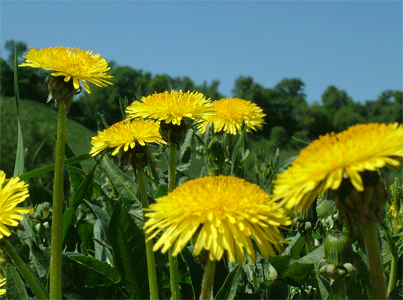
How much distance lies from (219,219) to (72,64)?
2.17 ft

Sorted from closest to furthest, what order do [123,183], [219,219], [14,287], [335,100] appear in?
[219,219] < [14,287] < [123,183] < [335,100]

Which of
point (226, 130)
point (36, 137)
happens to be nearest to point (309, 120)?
point (36, 137)

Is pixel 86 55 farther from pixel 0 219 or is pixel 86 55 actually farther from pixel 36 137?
pixel 36 137

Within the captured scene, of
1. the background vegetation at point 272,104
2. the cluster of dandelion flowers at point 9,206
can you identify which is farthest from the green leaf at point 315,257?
the background vegetation at point 272,104

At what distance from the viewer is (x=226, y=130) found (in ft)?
7.75

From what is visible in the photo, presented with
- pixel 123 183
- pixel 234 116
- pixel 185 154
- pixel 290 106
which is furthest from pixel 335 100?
pixel 123 183

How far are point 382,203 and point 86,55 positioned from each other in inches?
38.1

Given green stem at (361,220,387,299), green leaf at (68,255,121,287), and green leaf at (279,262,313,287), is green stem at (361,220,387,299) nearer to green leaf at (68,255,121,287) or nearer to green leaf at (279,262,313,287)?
green leaf at (279,262,313,287)

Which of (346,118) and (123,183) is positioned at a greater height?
(346,118)

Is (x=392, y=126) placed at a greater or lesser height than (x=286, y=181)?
greater

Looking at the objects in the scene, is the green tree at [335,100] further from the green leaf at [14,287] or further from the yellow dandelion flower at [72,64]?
the green leaf at [14,287]

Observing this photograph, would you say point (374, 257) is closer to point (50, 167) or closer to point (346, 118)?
point (50, 167)

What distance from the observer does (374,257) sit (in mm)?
776

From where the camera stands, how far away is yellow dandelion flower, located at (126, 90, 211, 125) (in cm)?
130
